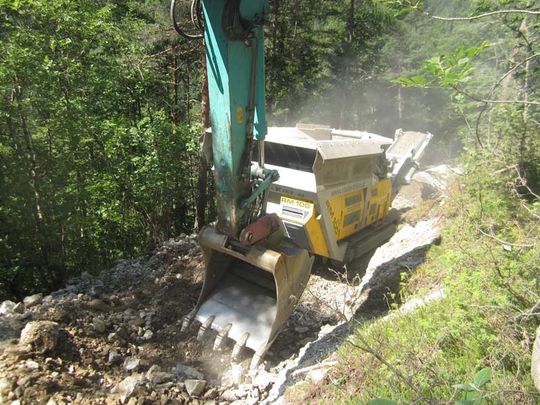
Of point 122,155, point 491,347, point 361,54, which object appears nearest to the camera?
point 491,347

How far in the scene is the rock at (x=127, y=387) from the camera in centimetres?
356

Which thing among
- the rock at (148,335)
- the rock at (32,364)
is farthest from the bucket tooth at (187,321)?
the rock at (32,364)

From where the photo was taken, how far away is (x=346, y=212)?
21.0ft

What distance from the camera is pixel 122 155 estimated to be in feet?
26.9

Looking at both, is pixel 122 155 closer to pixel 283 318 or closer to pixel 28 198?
pixel 28 198

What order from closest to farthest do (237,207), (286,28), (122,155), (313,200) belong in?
(237,207) < (313,200) < (122,155) < (286,28)

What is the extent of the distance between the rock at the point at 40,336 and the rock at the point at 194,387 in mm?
1258

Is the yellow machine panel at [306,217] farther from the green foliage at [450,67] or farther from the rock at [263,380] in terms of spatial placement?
the green foliage at [450,67]

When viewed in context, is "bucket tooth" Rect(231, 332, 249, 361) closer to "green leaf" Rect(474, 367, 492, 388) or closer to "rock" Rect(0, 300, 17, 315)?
"rock" Rect(0, 300, 17, 315)

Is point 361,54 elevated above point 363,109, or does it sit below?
above

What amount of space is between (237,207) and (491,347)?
8.05 feet

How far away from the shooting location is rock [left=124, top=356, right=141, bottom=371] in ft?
13.6

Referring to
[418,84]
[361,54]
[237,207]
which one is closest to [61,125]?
[237,207]

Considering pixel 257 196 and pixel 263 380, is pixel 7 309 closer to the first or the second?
pixel 263 380
